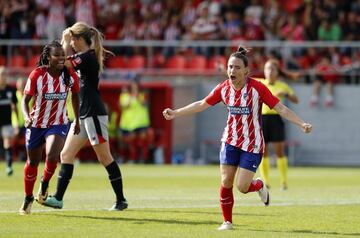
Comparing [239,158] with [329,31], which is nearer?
[239,158]

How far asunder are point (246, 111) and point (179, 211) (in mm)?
2510

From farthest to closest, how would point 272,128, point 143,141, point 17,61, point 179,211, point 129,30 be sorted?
point 129,30 < point 17,61 < point 143,141 < point 272,128 < point 179,211

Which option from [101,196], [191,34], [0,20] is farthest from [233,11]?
[101,196]

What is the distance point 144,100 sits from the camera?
98.0 ft

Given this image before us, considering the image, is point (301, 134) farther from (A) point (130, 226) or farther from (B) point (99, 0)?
(A) point (130, 226)

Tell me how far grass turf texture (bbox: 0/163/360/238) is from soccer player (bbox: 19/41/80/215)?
57cm

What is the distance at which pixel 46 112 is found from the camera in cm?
1309

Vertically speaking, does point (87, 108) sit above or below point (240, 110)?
below

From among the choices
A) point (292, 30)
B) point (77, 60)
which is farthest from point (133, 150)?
point (77, 60)

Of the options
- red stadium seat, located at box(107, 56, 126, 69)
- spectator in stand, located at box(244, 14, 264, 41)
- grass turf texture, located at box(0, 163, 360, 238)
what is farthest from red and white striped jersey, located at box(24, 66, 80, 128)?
red stadium seat, located at box(107, 56, 126, 69)

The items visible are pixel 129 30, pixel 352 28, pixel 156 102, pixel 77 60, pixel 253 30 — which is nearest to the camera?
→ pixel 77 60

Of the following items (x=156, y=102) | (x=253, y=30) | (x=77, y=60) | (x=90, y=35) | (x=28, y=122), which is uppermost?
(x=90, y=35)

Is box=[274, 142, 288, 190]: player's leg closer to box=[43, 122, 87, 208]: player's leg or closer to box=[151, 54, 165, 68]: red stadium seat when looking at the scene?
box=[43, 122, 87, 208]: player's leg

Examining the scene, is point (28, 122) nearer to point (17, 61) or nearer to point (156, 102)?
point (156, 102)
